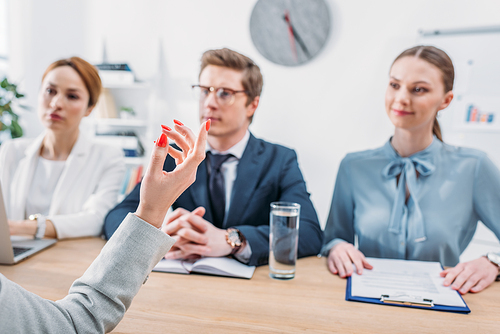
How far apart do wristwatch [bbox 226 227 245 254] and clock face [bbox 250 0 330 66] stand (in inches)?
90.3

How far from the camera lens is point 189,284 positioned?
3.12 feet

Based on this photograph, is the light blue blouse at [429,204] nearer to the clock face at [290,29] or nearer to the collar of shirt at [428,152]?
the collar of shirt at [428,152]

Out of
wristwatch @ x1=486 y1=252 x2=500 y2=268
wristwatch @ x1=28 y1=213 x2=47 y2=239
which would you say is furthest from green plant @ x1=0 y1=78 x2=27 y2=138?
wristwatch @ x1=486 y1=252 x2=500 y2=268

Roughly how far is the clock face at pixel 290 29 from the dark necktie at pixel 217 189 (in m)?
1.88

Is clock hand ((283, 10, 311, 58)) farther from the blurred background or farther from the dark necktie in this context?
the dark necktie

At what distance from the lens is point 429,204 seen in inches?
54.9

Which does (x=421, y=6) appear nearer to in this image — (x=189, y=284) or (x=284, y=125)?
(x=284, y=125)

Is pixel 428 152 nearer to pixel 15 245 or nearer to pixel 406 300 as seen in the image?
pixel 406 300

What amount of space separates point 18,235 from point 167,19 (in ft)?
9.19

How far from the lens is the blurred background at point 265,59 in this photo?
2.82 metres

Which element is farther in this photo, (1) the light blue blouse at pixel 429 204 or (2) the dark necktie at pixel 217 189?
(2) the dark necktie at pixel 217 189

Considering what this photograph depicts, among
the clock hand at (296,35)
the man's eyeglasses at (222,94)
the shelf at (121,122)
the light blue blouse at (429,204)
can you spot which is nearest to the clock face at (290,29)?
the clock hand at (296,35)

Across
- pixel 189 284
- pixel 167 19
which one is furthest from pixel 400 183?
pixel 167 19

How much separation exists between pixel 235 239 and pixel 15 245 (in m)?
0.71
